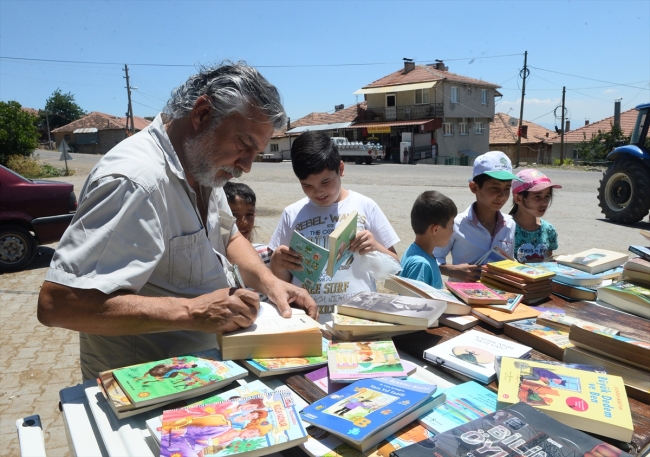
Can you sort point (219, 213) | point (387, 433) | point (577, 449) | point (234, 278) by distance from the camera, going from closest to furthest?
1. point (577, 449)
2. point (387, 433)
3. point (234, 278)
4. point (219, 213)

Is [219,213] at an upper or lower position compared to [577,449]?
upper

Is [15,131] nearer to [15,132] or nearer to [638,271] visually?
[15,132]

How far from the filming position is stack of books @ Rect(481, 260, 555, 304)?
6.90 feet

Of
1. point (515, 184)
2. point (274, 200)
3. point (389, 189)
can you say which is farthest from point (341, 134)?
point (515, 184)

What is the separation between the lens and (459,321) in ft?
5.82

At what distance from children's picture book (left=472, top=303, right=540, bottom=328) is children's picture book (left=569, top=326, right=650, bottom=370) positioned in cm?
29

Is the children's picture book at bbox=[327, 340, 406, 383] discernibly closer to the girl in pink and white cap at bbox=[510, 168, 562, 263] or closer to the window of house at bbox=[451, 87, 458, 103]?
the girl in pink and white cap at bbox=[510, 168, 562, 263]

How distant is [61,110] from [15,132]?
58.2 meters

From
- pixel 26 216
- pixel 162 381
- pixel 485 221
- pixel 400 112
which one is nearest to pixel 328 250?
pixel 162 381

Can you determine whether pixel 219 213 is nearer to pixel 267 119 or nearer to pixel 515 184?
pixel 267 119

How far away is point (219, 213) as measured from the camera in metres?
2.16

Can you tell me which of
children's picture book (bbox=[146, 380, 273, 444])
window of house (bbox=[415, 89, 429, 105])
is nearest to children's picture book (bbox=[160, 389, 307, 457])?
children's picture book (bbox=[146, 380, 273, 444])

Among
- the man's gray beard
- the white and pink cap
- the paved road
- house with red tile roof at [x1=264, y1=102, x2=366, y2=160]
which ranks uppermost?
house with red tile roof at [x1=264, y1=102, x2=366, y2=160]

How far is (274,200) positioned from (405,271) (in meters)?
11.0
